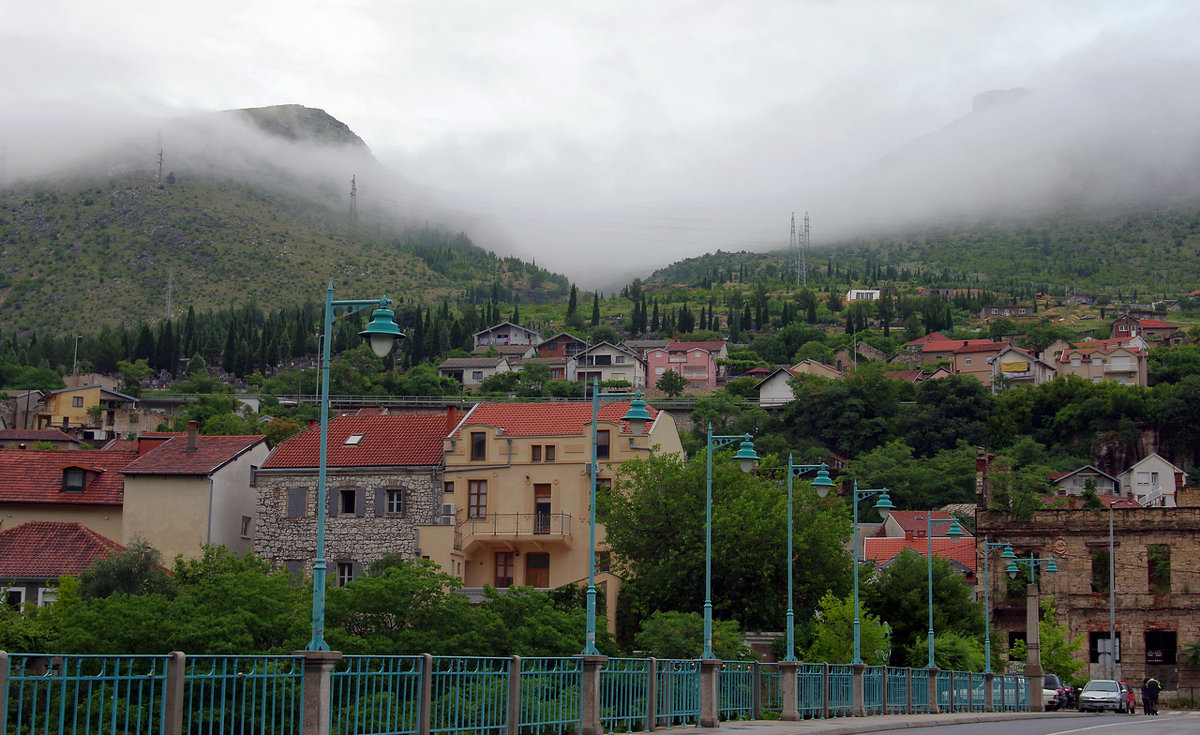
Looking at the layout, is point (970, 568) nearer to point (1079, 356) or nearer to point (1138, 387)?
point (1138, 387)

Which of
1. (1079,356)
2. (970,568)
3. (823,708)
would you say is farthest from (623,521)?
(1079,356)

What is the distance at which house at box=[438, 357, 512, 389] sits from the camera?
15638cm

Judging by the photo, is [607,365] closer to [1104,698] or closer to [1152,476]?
[1152,476]

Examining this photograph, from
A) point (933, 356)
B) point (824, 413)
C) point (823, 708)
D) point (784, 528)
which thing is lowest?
point (823, 708)

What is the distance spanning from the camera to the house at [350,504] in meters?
58.6

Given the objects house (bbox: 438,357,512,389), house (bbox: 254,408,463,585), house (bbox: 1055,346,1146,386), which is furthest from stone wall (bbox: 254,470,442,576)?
house (bbox: 1055,346,1146,386)

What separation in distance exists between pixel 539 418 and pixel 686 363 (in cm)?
10489

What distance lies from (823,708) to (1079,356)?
449ft

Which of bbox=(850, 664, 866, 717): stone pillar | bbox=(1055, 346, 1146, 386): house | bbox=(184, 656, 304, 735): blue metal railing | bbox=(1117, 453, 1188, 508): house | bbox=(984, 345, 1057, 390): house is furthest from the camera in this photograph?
bbox=(984, 345, 1057, 390): house

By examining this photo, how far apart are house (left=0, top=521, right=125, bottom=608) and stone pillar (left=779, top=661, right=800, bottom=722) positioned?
27.1 m

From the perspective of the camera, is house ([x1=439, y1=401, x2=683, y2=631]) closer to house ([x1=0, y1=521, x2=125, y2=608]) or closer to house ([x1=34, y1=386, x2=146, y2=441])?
house ([x1=0, y1=521, x2=125, y2=608])

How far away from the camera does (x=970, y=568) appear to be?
73312 mm

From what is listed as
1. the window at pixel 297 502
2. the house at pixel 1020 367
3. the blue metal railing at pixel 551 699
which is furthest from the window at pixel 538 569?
the house at pixel 1020 367

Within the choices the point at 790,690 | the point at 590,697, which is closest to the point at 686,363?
the point at 790,690
